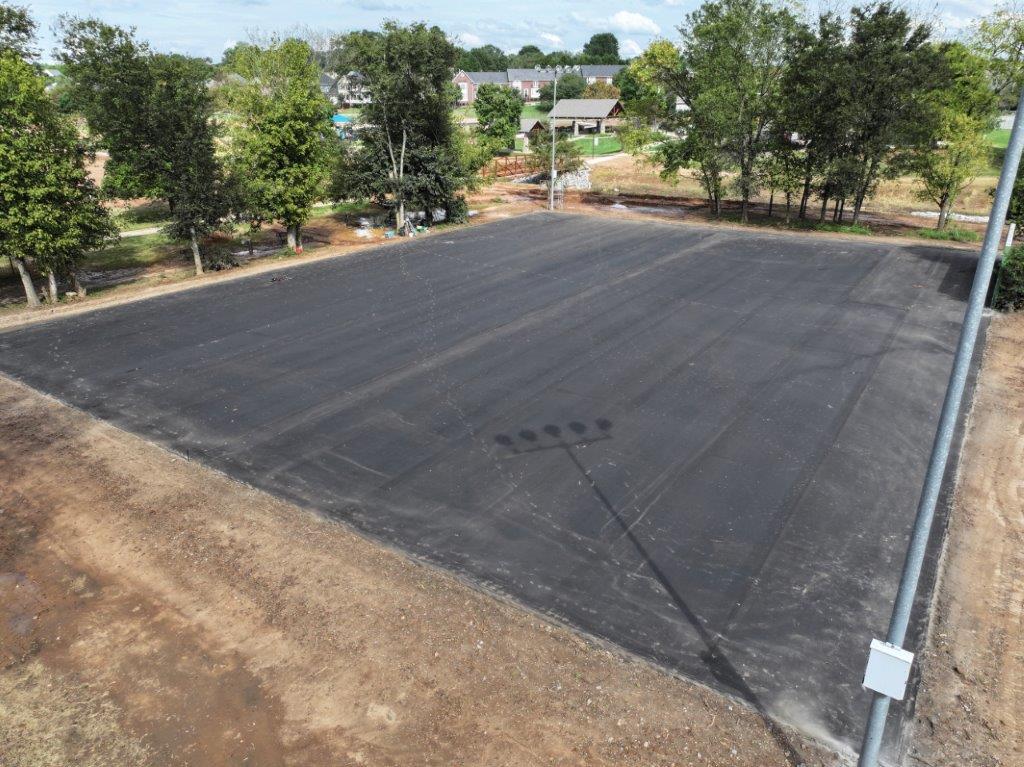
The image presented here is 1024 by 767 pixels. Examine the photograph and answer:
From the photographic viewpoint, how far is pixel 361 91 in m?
25.9

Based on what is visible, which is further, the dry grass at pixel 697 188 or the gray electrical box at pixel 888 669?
the dry grass at pixel 697 188

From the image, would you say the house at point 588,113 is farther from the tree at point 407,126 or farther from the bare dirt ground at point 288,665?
the bare dirt ground at point 288,665

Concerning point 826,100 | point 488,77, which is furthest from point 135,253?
point 488,77

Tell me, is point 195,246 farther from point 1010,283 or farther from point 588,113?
point 588,113

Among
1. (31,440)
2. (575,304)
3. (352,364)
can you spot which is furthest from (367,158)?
(31,440)

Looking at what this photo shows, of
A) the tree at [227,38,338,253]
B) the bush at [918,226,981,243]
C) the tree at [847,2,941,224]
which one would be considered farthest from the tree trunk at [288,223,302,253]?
the bush at [918,226,981,243]

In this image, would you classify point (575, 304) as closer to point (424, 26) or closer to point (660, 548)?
point (660, 548)

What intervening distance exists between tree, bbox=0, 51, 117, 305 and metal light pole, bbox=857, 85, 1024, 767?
20.5 meters

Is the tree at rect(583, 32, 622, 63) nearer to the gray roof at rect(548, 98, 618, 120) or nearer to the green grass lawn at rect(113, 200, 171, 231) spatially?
the gray roof at rect(548, 98, 618, 120)

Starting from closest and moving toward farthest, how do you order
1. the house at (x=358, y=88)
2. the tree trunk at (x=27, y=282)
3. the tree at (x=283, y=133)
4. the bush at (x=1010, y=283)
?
the bush at (x=1010, y=283), the tree trunk at (x=27, y=282), the tree at (x=283, y=133), the house at (x=358, y=88)

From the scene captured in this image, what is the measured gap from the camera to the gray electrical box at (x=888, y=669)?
4406 mm

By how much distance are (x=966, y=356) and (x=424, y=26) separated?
26212mm

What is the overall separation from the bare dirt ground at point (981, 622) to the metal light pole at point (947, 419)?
1708 mm

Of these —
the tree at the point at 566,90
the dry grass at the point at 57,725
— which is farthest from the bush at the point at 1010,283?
the tree at the point at 566,90
